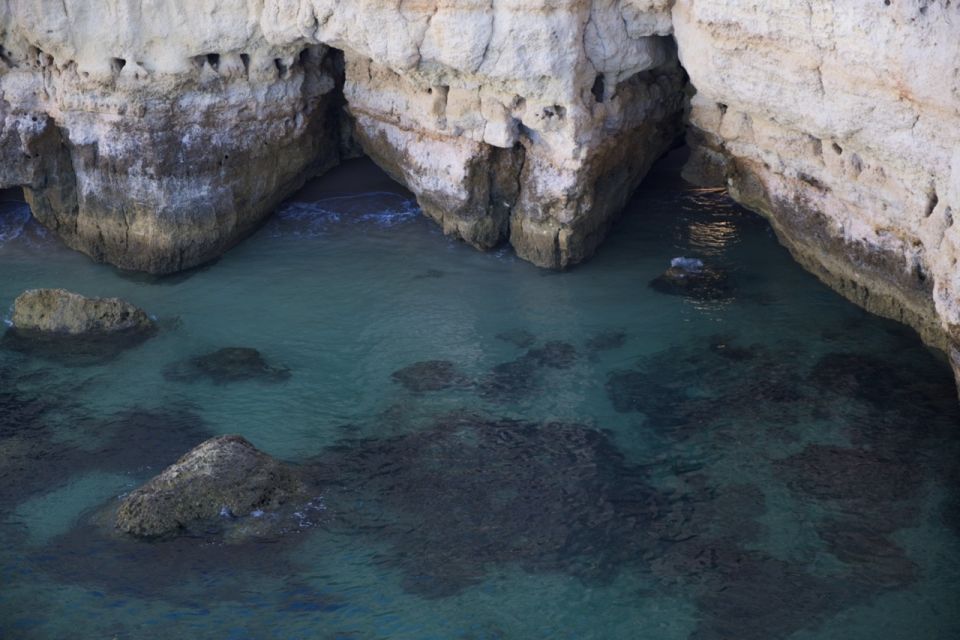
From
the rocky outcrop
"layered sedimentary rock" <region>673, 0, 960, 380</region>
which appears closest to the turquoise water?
the rocky outcrop

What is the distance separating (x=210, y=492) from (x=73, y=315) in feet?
17.1

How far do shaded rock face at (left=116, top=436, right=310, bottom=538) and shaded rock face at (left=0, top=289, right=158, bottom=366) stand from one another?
4.06 m

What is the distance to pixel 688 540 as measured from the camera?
38.7 ft

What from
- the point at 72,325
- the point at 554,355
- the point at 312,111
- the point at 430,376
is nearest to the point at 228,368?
the point at 72,325

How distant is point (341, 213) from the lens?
19984 mm

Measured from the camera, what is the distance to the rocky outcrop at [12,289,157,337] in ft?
53.2

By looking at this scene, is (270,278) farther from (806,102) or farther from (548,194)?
(806,102)

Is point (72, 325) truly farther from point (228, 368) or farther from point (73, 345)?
point (228, 368)

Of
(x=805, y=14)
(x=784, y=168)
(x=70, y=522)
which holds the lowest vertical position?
(x=70, y=522)

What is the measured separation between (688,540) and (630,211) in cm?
901

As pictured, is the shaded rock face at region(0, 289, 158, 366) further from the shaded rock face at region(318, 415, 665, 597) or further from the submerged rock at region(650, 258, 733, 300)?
the submerged rock at region(650, 258, 733, 300)

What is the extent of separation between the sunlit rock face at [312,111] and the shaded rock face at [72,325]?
6.37ft

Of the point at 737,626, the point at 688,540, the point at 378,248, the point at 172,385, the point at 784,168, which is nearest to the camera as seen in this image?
the point at 737,626

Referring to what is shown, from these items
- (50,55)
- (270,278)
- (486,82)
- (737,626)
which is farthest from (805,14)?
(50,55)
